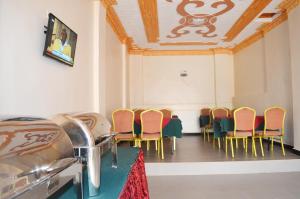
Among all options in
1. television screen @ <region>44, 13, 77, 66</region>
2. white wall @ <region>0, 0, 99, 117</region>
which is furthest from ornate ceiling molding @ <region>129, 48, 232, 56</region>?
television screen @ <region>44, 13, 77, 66</region>

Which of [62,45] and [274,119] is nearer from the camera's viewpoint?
[62,45]

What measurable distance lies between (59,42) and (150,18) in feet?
10.4

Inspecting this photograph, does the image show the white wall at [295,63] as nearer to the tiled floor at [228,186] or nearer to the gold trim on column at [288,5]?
the gold trim on column at [288,5]

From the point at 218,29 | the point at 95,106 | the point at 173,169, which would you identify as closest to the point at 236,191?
the point at 173,169

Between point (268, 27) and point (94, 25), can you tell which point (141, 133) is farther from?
point (268, 27)

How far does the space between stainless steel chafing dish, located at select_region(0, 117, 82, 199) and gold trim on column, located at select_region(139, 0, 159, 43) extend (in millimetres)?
3901

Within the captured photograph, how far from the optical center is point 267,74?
583 cm

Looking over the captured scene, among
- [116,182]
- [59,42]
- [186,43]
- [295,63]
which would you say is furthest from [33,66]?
[186,43]

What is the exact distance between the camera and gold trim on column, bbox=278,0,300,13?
4.30 metres

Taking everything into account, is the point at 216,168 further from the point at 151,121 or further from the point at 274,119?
the point at 274,119

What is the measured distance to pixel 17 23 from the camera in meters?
1.79

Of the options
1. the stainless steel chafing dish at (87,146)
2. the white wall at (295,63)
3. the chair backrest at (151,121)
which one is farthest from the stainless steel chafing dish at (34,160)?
the white wall at (295,63)

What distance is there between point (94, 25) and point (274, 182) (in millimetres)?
3598

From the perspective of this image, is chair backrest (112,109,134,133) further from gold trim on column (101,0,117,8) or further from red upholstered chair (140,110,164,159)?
gold trim on column (101,0,117,8)
